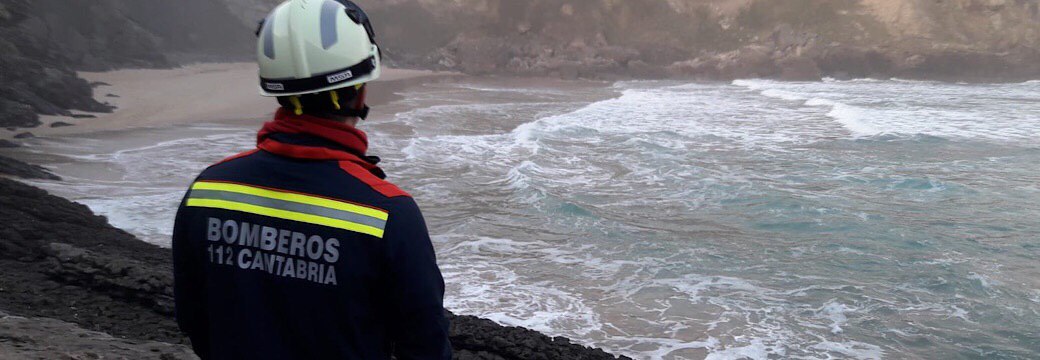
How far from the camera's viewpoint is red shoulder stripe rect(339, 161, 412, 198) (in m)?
1.52

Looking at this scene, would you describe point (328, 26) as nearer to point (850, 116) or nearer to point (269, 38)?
point (269, 38)

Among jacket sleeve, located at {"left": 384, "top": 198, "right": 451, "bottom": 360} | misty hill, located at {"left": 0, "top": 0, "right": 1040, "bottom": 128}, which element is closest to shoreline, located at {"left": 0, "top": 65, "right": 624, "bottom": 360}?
jacket sleeve, located at {"left": 384, "top": 198, "right": 451, "bottom": 360}

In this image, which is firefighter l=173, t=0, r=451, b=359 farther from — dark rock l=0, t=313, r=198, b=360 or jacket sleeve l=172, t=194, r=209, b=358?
dark rock l=0, t=313, r=198, b=360

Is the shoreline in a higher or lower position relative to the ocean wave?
higher

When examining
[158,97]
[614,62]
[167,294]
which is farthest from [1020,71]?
[167,294]

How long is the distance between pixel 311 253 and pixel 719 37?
148 feet

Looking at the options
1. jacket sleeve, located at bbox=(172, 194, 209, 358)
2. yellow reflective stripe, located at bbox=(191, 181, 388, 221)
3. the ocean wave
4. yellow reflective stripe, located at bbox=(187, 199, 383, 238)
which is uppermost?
yellow reflective stripe, located at bbox=(191, 181, 388, 221)

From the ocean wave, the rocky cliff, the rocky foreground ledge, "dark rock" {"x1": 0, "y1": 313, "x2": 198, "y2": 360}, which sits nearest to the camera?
"dark rock" {"x1": 0, "y1": 313, "x2": 198, "y2": 360}

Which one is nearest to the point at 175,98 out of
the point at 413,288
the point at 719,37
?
the point at 413,288

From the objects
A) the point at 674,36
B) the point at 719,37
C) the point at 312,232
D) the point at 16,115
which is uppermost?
the point at 312,232

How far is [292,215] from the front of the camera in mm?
1532

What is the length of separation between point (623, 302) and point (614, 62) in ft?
118

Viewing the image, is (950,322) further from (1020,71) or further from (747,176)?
(1020,71)

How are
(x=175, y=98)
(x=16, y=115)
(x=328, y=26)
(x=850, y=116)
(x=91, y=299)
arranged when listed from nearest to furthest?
(x=328, y=26) → (x=91, y=299) → (x=16, y=115) → (x=175, y=98) → (x=850, y=116)
